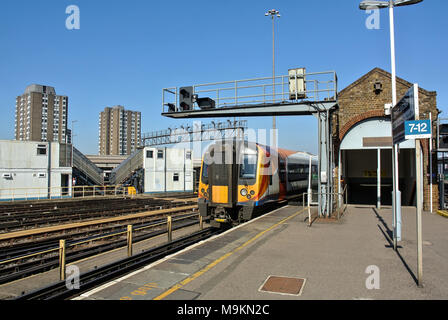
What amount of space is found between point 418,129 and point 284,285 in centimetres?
383

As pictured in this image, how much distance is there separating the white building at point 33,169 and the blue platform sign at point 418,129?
86.9ft

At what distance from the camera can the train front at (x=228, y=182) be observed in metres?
11.7

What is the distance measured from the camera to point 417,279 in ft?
18.7

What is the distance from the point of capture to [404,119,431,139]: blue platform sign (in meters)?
5.86

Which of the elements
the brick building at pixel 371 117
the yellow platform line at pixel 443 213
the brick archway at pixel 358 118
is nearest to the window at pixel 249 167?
the brick building at pixel 371 117

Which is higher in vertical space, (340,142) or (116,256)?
(340,142)

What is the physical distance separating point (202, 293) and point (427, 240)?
744cm

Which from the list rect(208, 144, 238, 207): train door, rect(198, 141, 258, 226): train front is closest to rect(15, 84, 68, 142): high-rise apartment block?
rect(198, 141, 258, 226): train front

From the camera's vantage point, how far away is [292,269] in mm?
6516

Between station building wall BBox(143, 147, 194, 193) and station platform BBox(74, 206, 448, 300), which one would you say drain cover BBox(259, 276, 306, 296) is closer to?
station platform BBox(74, 206, 448, 300)

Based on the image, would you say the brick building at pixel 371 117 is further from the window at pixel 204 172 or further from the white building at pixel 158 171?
the white building at pixel 158 171
